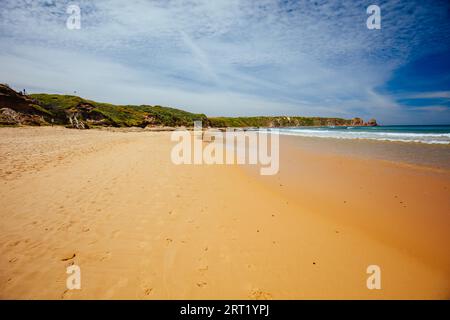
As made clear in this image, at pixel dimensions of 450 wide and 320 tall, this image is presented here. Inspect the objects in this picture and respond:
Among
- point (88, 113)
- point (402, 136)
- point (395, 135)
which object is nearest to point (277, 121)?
point (88, 113)

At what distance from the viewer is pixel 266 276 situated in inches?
119

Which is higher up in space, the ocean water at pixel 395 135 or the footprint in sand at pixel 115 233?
the ocean water at pixel 395 135

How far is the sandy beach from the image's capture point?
2865 millimetres

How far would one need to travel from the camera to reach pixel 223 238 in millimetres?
4047

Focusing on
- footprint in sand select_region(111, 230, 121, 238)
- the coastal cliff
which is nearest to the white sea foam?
footprint in sand select_region(111, 230, 121, 238)

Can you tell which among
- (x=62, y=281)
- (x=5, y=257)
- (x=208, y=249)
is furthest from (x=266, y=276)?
(x=5, y=257)

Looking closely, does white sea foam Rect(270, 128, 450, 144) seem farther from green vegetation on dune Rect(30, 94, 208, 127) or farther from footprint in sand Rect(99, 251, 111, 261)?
green vegetation on dune Rect(30, 94, 208, 127)

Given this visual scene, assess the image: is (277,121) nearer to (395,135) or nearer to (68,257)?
(395,135)

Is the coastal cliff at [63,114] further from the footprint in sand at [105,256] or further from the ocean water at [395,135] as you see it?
the ocean water at [395,135]

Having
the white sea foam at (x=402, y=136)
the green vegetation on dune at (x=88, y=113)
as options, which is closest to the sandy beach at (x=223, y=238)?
the white sea foam at (x=402, y=136)

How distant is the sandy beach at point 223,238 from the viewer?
2.87m

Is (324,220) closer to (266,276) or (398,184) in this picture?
(266,276)
